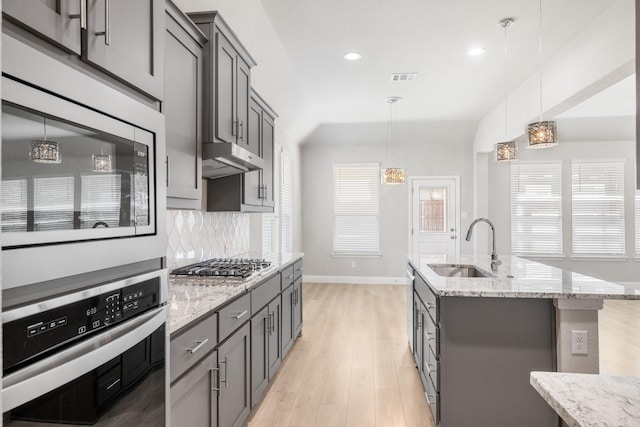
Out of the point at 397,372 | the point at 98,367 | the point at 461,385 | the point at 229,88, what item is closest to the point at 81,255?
the point at 98,367

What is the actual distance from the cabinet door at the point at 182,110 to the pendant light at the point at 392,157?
12.7 ft

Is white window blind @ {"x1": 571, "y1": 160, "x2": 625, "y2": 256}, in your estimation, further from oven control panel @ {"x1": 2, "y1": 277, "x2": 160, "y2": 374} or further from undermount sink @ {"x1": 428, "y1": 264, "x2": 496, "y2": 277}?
oven control panel @ {"x1": 2, "y1": 277, "x2": 160, "y2": 374}

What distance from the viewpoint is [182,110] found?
1973 mm

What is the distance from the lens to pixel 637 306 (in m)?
5.65

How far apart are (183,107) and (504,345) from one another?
2168 millimetres

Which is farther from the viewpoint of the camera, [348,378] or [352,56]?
[352,56]

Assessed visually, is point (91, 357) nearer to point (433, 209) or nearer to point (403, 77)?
point (403, 77)

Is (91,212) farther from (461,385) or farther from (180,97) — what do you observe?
(461,385)

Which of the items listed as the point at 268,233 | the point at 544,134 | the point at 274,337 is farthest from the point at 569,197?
the point at 274,337

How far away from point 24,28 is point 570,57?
4299 millimetres

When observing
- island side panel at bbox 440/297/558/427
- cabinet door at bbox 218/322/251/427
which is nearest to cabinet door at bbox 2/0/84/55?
cabinet door at bbox 218/322/251/427

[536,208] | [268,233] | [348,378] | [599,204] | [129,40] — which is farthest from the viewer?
[536,208]

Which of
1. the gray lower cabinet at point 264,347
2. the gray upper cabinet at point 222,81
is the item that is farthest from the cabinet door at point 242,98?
the gray lower cabinet at point 264,347

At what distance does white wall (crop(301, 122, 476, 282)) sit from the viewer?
23.3 feet
